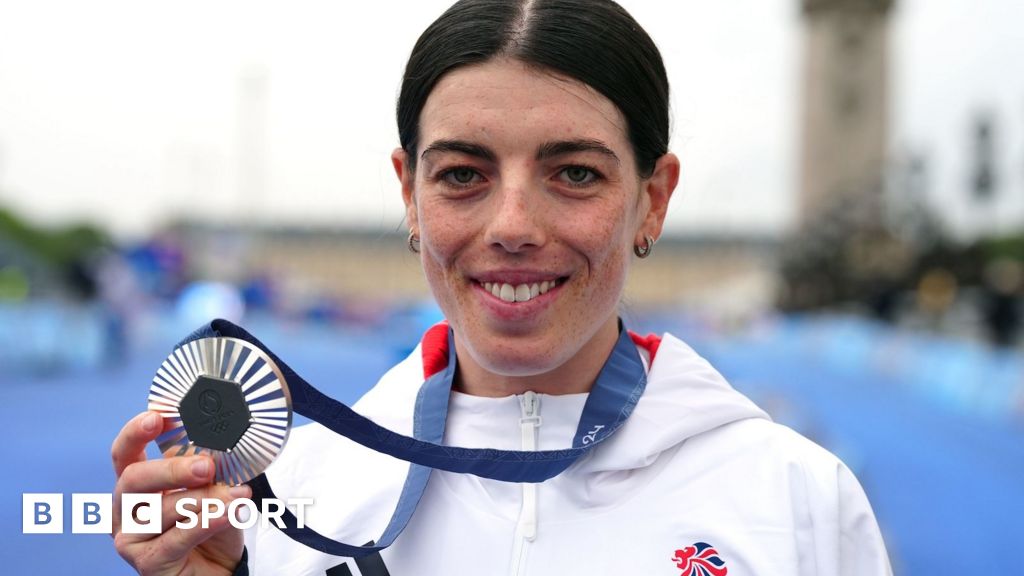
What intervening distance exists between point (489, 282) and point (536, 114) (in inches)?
9.5

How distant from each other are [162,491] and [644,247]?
2.59ft

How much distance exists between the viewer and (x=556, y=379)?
1.53 metres

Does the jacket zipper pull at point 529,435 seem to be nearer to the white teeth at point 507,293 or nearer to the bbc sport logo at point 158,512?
the white teeth at point 507,293

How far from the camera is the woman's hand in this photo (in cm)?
121

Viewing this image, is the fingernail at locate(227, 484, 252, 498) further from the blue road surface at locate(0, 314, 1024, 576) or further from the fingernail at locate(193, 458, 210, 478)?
the blue road surface at locate(0, 314, 1024, 576)

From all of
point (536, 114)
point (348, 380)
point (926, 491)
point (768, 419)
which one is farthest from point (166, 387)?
point (348, 380)

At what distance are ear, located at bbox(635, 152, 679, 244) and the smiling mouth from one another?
225 mm

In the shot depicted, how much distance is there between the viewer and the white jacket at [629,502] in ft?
4.55

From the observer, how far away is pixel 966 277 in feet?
85.6

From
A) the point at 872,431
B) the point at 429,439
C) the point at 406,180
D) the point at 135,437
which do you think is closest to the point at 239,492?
the point at 135,437

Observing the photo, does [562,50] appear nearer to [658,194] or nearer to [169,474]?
[658,194]

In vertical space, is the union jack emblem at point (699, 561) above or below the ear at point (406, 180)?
below

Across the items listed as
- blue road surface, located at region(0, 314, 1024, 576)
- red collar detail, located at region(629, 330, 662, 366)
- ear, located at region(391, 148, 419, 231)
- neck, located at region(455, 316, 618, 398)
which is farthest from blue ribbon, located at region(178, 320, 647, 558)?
blue road surface, located at region(0, 314, 1024, 576)

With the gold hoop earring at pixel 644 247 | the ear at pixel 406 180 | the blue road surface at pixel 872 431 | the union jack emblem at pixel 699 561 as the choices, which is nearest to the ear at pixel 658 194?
the gold hoop earring at pixel 644 247
